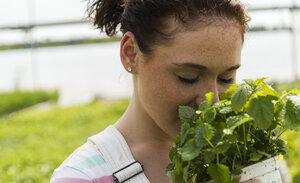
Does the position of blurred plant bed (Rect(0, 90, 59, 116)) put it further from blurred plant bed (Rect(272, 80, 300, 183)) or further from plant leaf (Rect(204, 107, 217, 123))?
plant leaf (Rect(204, 107, 217, 123))

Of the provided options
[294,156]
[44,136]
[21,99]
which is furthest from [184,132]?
[21,99]

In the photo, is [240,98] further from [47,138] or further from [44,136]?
[44,136]

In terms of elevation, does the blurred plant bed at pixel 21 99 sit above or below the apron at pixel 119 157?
below

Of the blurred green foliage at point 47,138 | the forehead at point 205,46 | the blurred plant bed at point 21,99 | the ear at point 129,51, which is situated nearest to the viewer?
the forehead at point 205,46

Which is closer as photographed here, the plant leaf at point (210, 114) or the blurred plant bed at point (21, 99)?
the plant leaf at point (210, 114)

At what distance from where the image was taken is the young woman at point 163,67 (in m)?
1.46

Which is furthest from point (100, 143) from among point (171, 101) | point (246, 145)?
point (246, 145)

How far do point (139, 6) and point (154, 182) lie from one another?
666 millimetres

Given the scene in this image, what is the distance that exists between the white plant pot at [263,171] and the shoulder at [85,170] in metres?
0.49

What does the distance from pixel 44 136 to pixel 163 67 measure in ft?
18.2

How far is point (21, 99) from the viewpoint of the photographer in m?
10.6

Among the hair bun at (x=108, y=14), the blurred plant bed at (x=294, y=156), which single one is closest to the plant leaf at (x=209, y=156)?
the hair bun at (x=108, y=14)

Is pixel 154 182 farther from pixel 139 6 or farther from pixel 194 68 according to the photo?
pixel 139 6

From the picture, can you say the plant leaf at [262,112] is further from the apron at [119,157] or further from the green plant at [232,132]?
the apron at [119,157]
